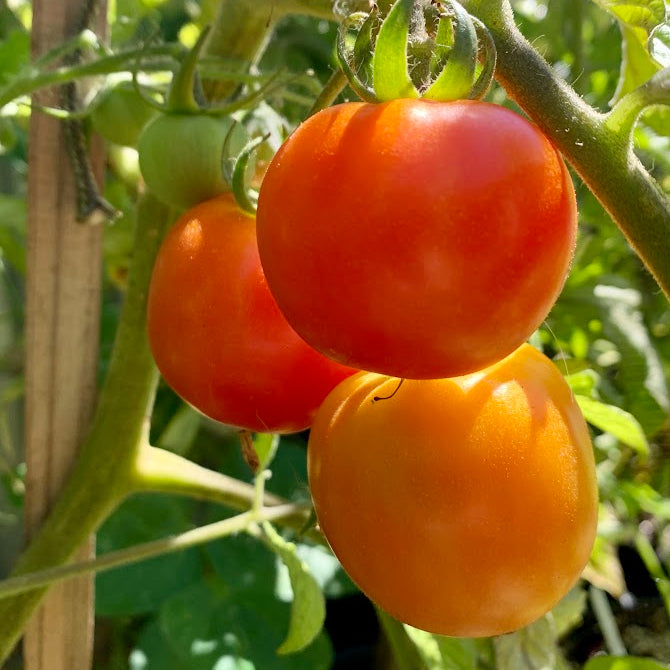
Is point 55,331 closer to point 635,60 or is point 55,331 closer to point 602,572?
point 635,60

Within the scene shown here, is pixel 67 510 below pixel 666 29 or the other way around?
below

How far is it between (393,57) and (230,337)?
20 centimetres

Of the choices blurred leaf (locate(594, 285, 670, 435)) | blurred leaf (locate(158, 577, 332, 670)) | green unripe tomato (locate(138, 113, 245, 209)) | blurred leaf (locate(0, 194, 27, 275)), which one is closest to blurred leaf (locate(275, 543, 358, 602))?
blurred leaf (locate(158, 577, 332, 670))

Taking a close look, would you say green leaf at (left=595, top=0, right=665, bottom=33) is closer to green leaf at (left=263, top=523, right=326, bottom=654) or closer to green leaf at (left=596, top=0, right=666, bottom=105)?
green leaf at (left=596, top=0, right=666, bottom=105)

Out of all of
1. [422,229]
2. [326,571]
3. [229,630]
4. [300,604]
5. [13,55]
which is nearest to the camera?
[422,229]

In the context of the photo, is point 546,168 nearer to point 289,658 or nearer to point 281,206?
point 281,206

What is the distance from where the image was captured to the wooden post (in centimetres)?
67

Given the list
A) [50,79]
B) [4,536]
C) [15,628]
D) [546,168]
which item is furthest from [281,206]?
[4,536]

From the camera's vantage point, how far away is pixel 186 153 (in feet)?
1.70

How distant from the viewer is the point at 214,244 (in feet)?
1.56

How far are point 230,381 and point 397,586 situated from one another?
16 centimetres

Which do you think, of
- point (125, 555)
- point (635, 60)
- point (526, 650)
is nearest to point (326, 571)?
point (526, 650)

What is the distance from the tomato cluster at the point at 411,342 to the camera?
0.31m

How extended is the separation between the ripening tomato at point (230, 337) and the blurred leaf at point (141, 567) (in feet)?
1.83
